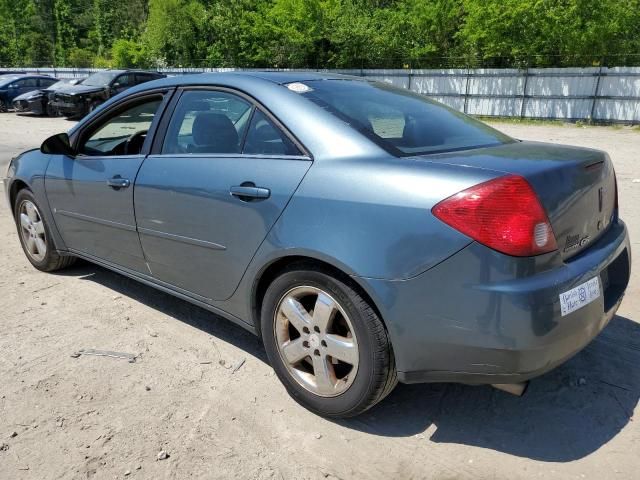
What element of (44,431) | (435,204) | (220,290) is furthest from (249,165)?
(44,431)

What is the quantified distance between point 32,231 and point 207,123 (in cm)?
231

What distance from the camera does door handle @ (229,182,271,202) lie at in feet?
8.73

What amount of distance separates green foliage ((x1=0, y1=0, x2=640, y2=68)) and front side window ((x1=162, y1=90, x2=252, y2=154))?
2353 centimetres

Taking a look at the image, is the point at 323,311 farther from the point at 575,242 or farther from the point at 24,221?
the point at 24,221

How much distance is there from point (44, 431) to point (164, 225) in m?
1.21

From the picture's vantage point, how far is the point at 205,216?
9.65ft

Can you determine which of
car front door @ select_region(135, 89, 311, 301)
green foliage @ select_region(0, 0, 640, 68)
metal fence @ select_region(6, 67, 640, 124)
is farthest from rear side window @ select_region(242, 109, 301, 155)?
green foliage @ select_region(0, 0, 640, 68)

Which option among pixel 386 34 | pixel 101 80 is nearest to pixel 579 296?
pixel 101 80

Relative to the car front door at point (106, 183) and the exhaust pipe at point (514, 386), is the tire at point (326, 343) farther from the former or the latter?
the car front door at point (106, 183)

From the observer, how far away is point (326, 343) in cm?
256

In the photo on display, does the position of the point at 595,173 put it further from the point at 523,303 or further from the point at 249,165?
the point at 249,165

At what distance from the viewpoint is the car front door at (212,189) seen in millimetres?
2693

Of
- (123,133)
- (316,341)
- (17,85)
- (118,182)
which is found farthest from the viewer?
(17,85)

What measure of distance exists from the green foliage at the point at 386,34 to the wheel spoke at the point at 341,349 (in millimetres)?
24069
